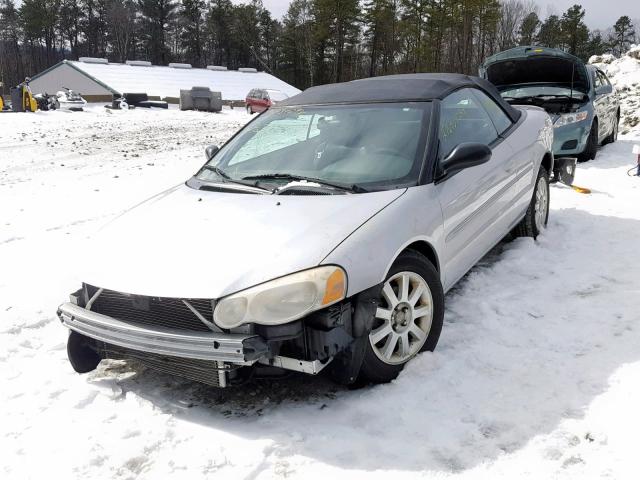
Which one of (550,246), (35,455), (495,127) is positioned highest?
(495,127)

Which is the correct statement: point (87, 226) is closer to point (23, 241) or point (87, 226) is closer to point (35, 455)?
point (23, 241)

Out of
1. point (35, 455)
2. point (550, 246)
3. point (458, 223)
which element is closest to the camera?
point (35, 455)

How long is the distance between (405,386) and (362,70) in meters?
64.4

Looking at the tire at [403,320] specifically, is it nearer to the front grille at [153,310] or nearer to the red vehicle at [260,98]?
the front grille at [153,310]

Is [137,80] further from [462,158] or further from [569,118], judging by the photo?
[462,158]

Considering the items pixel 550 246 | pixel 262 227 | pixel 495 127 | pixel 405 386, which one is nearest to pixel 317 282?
pixel 262 227

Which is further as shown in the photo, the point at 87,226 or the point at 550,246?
the point at 87,226

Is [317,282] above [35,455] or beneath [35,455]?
above

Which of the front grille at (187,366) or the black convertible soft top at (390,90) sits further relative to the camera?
the black convertible soft top at (390,90)

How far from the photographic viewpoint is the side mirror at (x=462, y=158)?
332cm

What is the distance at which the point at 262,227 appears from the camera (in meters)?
2.85

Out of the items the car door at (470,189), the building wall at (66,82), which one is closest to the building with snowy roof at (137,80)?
the building wall at (66,82)

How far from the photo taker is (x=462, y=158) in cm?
332

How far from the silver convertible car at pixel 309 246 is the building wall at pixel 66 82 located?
42121 mm
